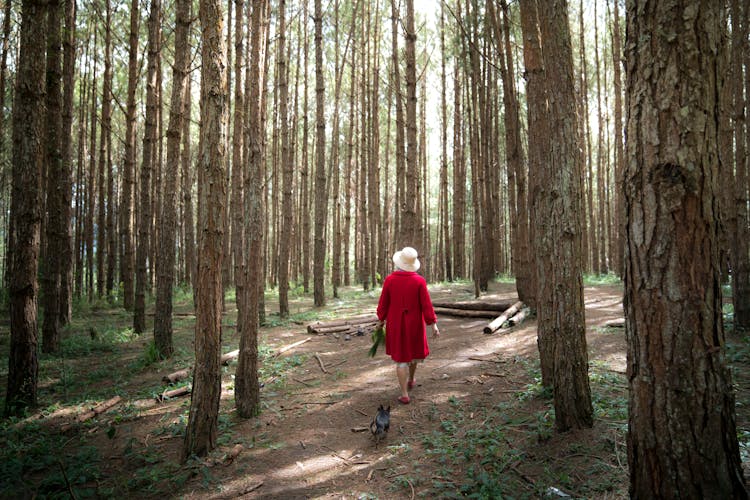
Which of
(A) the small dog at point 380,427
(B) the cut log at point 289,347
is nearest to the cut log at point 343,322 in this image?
(B) the cut log at point 289,347

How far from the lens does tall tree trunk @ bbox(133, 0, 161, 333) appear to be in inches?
303

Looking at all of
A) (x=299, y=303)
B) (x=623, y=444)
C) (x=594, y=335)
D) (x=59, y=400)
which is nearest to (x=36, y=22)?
(x=59, y=400)

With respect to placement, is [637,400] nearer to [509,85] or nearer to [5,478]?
[5,478]

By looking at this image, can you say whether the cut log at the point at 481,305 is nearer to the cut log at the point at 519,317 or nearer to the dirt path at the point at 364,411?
the cut log at the point at 519,317

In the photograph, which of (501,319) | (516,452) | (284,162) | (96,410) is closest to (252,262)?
(96,410)

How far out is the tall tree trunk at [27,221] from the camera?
4.52 meters

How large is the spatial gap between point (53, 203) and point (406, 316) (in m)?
6.50

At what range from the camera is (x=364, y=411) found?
15.1 ft

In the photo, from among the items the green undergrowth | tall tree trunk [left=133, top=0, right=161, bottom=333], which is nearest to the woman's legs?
the green undergrowth

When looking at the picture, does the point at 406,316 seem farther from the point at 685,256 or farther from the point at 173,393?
the point at 685,256

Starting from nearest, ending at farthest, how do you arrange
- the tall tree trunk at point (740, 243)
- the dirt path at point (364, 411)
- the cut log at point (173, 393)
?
1. the dirt path at point (364, 411)
2. the cut log at point (173, 393)
3. the tall tree trunk at point (740, 243)

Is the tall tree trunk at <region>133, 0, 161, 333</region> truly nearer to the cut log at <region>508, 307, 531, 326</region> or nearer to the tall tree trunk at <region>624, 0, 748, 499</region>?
the cut log at <region>508, 307, 531, 326</region>

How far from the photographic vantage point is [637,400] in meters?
1.97

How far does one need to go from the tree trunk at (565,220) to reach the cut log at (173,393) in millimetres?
4280
